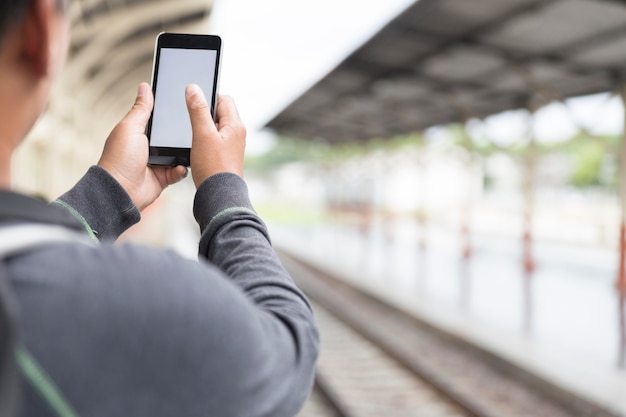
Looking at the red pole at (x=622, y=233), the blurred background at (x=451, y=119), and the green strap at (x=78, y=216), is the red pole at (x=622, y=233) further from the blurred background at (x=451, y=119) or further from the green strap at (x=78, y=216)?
the green strap at (x=78, y=216)

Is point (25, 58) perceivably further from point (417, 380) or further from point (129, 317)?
point (417, 380)

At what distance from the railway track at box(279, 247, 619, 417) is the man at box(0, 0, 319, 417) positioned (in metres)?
5.33

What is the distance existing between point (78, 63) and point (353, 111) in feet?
24.7

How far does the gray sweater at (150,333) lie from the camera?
0.68 m

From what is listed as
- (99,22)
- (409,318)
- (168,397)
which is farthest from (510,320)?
(168,397)

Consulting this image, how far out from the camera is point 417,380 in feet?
23.5

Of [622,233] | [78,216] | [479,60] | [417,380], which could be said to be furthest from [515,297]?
[78,216]

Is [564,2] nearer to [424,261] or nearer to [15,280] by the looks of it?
[15,280]

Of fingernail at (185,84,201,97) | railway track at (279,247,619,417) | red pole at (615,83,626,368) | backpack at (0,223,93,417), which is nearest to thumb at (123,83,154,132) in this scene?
fingernail at (185,84,201,97)

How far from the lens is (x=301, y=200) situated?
52.5 metres

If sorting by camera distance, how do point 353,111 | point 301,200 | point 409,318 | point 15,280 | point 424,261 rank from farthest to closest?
point 301,200 → point 424,261 → point 353,111 → point 409,318 → point 15,280

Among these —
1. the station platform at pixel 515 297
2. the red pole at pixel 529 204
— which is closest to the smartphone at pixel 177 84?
the station platform at pixel 515 297

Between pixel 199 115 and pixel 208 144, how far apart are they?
0.15 ft

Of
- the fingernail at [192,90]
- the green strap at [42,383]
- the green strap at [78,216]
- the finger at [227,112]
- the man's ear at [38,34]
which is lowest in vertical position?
the green strap at [42,383]
